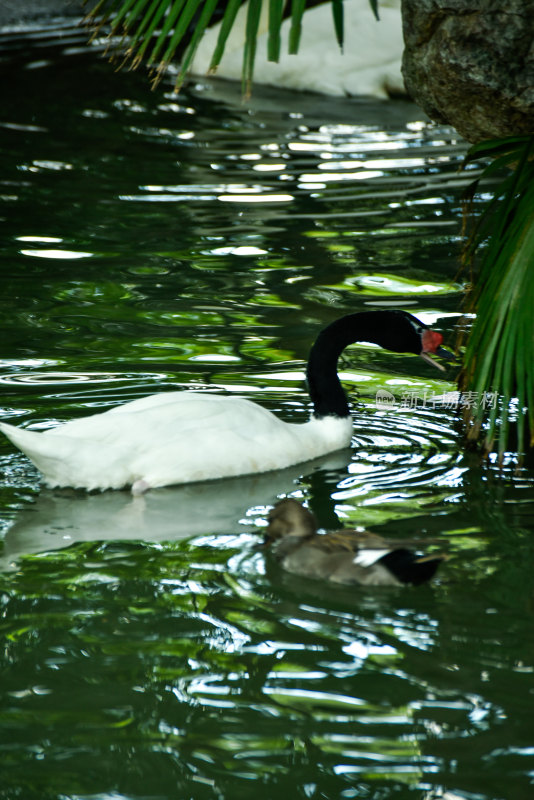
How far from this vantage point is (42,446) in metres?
5.52

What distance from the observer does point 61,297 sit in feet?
28.7

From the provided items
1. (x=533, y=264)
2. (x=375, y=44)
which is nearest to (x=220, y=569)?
(x=533, y=264)

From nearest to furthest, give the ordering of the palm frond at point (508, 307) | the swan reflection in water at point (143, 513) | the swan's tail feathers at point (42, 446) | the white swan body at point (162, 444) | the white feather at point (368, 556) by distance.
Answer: the white feather at point (368, 556)
the palm frond at point (508, 307)
the swan reflection in water at point (143, 513)
the swan's tail feathers at point (42, 446)
the white swan body at point (162, 444)

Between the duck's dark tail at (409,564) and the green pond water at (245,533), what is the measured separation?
0.07 meters

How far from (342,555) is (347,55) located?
37.5ft

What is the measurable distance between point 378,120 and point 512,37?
332 inches

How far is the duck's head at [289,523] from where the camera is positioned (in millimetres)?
4918

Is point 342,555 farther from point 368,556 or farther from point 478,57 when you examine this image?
point 478,57

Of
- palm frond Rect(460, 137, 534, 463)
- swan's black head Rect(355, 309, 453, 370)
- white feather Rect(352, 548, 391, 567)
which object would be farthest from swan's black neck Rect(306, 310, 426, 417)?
white feather Rect(352, 548, 391, 567)

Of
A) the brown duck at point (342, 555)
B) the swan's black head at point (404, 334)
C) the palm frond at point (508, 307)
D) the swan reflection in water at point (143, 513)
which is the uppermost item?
the palm frond at point (508, 307)

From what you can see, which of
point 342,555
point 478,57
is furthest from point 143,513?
point 478,57

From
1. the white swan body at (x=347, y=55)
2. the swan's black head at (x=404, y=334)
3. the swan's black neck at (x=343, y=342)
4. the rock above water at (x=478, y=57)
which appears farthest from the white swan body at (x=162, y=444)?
the white swan body at (x=347, y=55)

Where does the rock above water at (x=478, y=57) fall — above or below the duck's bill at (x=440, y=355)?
above

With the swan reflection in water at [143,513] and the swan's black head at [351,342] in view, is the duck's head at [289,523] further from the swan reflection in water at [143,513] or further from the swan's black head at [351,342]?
the swan's black head at [351,342]
